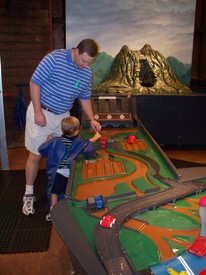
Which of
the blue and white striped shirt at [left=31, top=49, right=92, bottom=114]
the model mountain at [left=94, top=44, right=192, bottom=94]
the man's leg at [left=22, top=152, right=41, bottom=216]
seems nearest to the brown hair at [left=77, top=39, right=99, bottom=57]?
the blue and white striped shirt at [left=31, top=49, right=92, bottom=114]

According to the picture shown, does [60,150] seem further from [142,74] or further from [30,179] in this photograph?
[142,74]

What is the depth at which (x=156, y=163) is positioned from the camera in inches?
68.3

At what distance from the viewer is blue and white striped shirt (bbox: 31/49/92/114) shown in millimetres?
1909

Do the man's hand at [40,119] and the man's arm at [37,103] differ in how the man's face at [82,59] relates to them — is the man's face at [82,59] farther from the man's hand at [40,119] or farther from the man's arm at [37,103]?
the man's hand at [40,119]

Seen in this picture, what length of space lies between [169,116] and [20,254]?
2720 mm

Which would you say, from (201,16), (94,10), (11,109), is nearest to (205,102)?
(201,16)

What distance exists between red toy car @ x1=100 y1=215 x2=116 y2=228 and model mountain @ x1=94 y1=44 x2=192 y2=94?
10.3ft

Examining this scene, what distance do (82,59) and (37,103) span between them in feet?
1.45

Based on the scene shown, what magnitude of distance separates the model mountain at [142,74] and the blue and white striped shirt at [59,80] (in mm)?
2044

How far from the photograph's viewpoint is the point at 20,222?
2.25 m

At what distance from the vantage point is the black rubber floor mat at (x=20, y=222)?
1970mm

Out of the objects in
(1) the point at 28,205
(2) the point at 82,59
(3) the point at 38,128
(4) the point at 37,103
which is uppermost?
(2) the point at 82,59

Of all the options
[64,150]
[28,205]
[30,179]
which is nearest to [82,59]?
[64,150]

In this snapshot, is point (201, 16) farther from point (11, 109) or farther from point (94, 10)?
point (11, 109)
